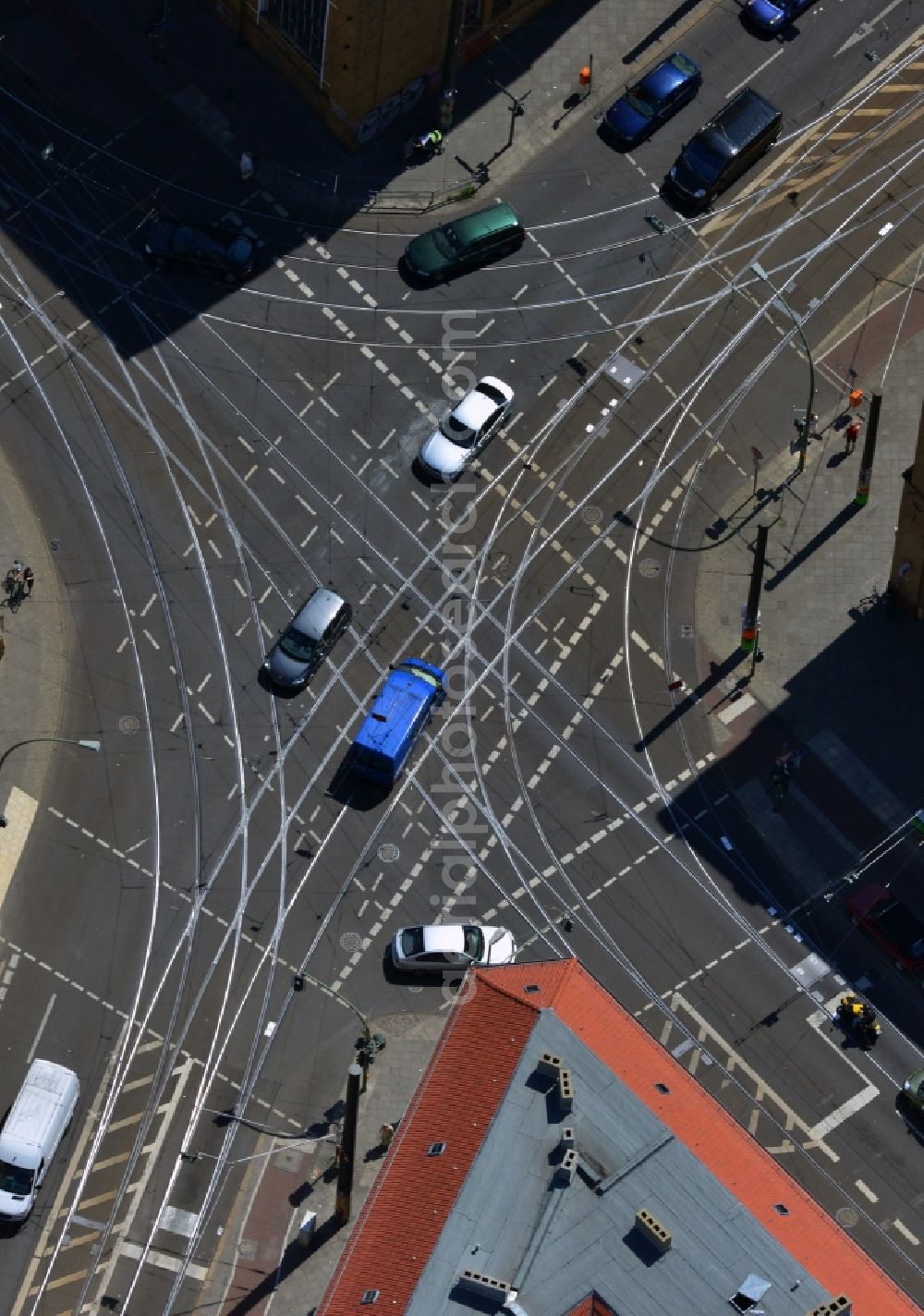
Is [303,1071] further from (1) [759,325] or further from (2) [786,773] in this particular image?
(1) [759,325]

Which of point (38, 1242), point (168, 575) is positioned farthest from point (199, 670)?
point (38, 1242)

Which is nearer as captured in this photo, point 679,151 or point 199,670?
point 199,670

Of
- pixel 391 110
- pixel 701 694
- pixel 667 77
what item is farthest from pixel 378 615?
pixel 667 77

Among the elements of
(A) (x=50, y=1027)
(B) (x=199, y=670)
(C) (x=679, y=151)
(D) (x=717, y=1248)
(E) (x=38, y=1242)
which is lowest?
(D) (x=717, y=1248)

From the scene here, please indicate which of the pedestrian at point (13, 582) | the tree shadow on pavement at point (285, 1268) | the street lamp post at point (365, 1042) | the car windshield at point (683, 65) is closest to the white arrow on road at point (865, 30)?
the car windshield at point (683, 65)

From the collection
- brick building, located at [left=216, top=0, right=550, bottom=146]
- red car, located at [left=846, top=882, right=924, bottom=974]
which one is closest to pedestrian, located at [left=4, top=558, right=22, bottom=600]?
brick building, located at [left=216, top=0, right=550, bottom=146]

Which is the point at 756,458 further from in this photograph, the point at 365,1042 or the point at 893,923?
the point at 365,1042

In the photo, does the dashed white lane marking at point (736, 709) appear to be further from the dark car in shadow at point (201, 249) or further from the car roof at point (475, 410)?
the dark car in shadow at point (201, 249)
